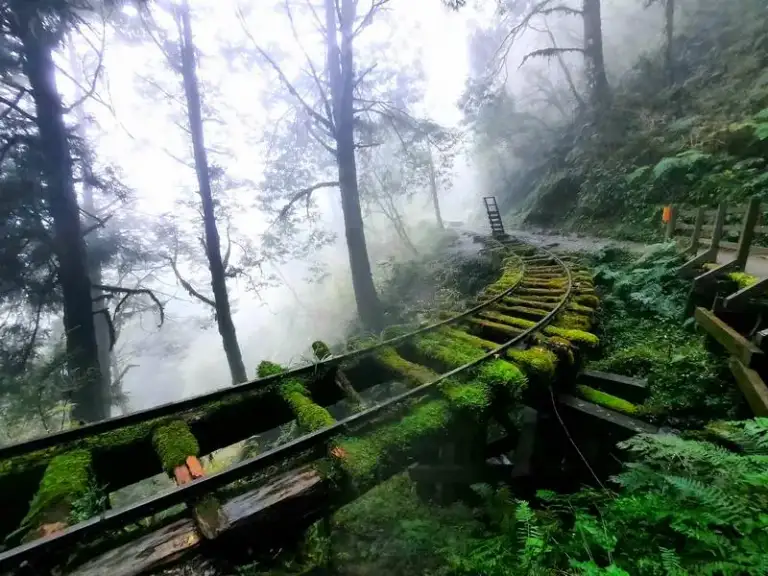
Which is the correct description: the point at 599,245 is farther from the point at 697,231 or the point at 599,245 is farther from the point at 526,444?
the point at 526,444

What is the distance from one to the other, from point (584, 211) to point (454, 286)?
7.66 m

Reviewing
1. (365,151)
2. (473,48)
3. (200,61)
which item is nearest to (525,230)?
(365,151)

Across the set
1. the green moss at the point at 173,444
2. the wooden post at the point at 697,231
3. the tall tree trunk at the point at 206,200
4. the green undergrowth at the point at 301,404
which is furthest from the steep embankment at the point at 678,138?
the tall tree trunk at the point at 206,200

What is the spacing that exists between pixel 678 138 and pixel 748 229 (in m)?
11.2

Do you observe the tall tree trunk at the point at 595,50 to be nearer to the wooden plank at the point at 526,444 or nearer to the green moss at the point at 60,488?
the wooden plank at the point at 526,444

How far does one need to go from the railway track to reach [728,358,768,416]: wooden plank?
4.48ft

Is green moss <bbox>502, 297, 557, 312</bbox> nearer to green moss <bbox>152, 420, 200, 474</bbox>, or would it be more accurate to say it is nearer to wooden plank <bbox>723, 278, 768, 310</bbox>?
wooden plank <bbox>723, 278, 768, 310</bbox>

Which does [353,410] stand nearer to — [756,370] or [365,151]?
[756,370]

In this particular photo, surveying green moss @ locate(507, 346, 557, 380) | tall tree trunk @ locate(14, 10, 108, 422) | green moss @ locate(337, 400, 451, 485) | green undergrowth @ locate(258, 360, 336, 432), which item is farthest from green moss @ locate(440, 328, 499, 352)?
tall tree trunk @ locate(14, 10, 108, 422)

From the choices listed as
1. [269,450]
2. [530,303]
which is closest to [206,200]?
[530,303]

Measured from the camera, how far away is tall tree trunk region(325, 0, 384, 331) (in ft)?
40.1

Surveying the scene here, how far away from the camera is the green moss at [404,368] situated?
12.5 ft

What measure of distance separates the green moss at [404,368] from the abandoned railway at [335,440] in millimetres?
22

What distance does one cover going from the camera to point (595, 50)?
18.4 m
